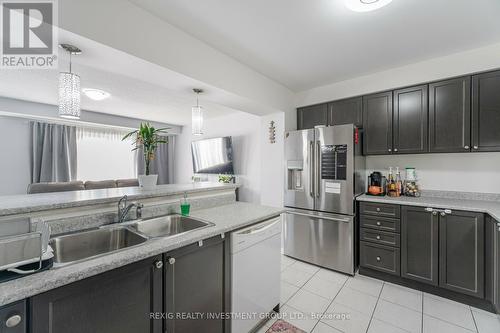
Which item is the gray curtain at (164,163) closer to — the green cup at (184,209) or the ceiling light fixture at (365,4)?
the green cup at (184,209)

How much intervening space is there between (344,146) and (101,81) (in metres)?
3.39

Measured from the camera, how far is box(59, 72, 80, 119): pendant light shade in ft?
4.80

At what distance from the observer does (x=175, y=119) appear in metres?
5.32

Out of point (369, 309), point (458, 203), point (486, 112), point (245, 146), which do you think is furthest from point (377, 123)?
point (245, 146)

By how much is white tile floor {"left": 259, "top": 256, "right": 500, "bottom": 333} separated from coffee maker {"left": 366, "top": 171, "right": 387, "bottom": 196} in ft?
3.49

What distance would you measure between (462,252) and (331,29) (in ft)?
8.03

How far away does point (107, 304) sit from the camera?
0.95m

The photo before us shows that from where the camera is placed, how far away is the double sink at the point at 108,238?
1.20m

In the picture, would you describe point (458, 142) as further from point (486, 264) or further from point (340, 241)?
point (340, 241)

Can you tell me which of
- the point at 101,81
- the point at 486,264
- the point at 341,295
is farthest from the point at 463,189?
the point at 101,81

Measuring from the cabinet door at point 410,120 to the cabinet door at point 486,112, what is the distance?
1.28 ft

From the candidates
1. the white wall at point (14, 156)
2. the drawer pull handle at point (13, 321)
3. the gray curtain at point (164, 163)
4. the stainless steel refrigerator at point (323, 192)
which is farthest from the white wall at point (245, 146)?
the white wall at point (14, 156)

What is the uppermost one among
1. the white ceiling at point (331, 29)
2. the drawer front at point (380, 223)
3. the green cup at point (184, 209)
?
the white ceiling at point (331, 29)

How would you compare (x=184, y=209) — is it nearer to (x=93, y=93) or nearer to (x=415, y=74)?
(x=93, y=93)
